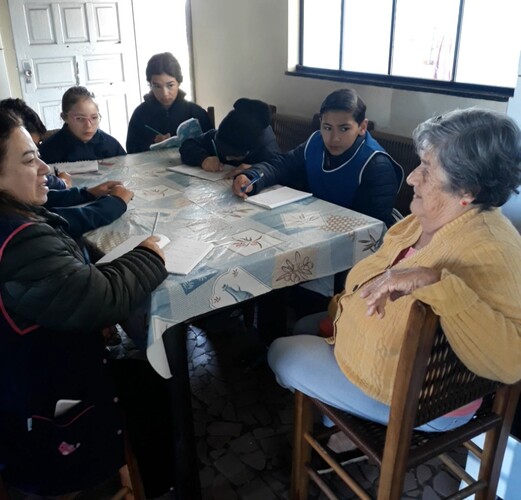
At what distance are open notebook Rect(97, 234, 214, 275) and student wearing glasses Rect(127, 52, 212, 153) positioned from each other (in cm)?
163

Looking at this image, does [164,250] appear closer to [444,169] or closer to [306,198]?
[306,198]

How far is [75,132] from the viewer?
A: 99.3 inches

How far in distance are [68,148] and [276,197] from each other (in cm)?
125

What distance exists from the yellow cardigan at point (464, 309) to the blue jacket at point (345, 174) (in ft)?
2.11

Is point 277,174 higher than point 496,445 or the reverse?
higher

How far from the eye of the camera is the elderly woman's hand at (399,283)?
0.93 m

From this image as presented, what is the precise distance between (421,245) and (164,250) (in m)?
0.66

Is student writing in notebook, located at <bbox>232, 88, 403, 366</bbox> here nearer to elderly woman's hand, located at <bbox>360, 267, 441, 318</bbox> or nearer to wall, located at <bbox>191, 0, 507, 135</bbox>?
elderly woman's hand, located at <bbox>360, 267, 441, 318</bbox>

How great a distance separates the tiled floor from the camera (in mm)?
1548

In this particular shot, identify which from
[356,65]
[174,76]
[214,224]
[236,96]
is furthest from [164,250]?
[236,96]

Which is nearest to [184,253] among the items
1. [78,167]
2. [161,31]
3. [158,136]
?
[78,167]

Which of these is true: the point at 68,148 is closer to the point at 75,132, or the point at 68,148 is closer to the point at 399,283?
the point at 75,132

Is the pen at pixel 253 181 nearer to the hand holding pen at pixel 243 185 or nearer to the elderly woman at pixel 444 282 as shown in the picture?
the hand holding pen at pixel 243 185

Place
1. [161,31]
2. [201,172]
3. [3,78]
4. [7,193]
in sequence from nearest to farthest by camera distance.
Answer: [7,193]
[201,172]
[3,78]
[161,31]
